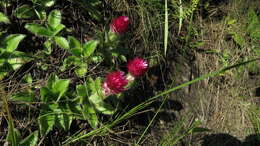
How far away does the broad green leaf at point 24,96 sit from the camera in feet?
6.01

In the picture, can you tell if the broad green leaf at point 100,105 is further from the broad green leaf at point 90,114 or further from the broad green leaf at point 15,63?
the broad green leaf at point 15,63

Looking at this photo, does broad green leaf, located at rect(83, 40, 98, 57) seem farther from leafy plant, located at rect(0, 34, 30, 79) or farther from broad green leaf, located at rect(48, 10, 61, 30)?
leafy plant, located at rect(0, 34, 30, 79)

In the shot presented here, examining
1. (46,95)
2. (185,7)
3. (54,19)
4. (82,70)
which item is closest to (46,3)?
(54,19)

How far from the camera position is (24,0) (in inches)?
83.1

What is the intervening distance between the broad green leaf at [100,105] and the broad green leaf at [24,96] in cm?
38

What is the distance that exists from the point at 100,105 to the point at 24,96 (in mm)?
494

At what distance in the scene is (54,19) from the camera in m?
2.08

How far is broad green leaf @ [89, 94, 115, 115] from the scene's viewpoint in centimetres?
198

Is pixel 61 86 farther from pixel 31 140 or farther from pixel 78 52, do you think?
pixel 31 140

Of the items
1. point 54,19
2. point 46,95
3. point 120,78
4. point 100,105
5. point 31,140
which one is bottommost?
point 31,140

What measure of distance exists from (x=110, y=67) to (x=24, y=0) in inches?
30.8

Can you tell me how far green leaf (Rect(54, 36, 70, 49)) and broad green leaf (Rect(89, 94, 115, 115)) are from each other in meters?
0.39

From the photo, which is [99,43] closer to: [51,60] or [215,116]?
[51,60]

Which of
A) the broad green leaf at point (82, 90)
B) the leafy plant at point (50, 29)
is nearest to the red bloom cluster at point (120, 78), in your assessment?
the broad green leaf at point (82, 90)
